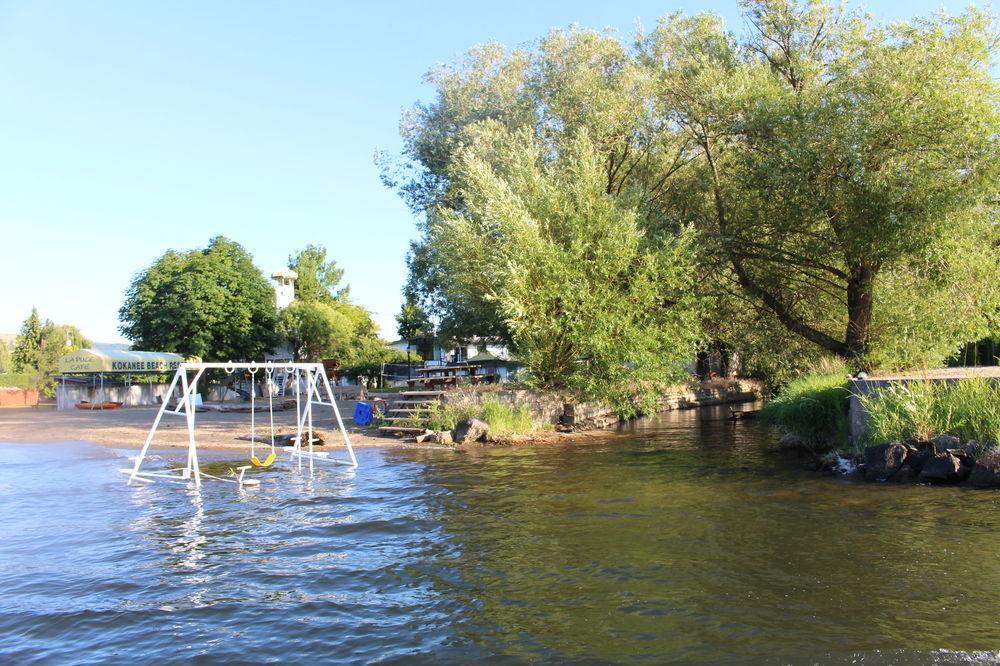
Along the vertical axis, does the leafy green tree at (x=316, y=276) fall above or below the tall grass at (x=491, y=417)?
above

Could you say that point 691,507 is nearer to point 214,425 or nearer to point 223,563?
point 223,563

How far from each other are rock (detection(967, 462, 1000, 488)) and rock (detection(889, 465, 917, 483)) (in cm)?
94

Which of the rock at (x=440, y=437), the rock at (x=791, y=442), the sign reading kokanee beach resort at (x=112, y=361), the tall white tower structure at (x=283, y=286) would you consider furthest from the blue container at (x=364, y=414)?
the tall white tower structure at (x=283, y=286)

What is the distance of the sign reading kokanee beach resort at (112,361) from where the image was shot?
44.6 m

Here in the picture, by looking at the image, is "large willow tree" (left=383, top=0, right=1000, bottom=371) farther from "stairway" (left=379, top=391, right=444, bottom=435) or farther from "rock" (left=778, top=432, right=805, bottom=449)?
"rock" (left=778, top=432, right=805, bottom=449)

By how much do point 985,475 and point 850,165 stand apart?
961 centimetres

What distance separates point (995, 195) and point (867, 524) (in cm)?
1311

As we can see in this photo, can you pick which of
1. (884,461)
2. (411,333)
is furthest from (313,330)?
(884,461)

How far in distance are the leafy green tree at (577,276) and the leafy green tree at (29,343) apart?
59.0 metres

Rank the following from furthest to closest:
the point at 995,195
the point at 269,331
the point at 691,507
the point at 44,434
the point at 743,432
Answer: the point at 269,331 → the point at 44,434 → the point at 743,432 → the point at 995,195 → the point at 691,507

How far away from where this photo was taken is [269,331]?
53.6 metres

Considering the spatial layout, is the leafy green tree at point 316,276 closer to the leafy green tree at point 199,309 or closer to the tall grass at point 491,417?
the leafy green tree at point 199,309

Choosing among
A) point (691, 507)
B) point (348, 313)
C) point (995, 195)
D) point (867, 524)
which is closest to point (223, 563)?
point (691, 507)

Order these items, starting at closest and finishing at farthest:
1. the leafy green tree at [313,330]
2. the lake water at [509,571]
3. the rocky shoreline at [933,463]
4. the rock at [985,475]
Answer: the lake water at [509,571] → the rock at [985,475] → the rocky shoreline at [933,463] → the leafy green tree at [313,330]
